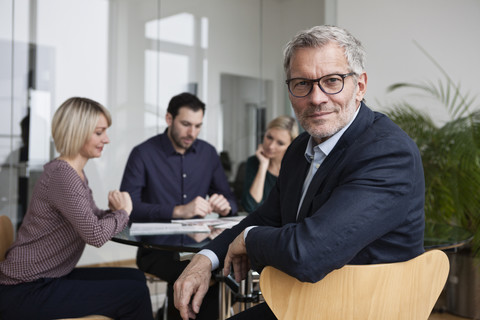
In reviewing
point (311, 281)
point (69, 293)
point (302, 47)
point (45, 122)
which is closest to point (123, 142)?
point (45, 122)

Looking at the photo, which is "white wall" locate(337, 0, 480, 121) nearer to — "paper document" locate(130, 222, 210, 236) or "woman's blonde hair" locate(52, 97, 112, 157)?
"paper document" locate(130, 222, 210, 236)

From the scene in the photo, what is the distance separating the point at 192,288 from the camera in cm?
126

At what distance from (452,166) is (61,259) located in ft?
8.98

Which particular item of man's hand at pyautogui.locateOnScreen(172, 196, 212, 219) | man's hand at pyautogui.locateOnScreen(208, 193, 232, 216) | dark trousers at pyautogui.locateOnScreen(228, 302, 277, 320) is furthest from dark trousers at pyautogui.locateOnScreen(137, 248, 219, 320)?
dark trousers at pyautogui.locateOnScreen(228, 302, 277, 320)

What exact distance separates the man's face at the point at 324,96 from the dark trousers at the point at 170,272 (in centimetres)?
131

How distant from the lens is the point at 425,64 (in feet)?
14.4

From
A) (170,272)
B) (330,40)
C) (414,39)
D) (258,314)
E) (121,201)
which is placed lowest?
(170,272)

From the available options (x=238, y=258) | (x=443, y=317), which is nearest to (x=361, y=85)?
(x=238, y=258)

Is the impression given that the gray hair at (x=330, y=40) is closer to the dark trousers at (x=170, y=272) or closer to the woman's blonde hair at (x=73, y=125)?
the woman's blonde hair at (x=73, y=125)

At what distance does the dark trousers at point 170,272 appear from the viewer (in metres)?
2.45

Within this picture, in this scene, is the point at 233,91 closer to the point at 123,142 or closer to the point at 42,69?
the point at 123,142

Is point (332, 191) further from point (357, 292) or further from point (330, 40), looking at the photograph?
point (330, 40)

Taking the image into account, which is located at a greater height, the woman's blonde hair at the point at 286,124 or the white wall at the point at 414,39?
the white wall at the point at 414,39

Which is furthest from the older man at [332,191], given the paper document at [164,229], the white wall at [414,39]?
the white wall at [414,39]
